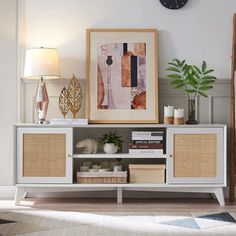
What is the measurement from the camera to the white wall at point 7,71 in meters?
4.17

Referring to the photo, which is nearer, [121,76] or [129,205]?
[129,205]

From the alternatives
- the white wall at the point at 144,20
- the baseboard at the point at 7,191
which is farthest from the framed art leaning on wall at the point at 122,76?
the baseboard at the point at 7,191

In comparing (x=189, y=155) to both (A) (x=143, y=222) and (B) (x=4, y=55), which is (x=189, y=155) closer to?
(A) (x=143, y=222)

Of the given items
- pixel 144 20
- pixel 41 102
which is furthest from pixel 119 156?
pixel 144 20

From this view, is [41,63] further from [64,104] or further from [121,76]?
[121,76]

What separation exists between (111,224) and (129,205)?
0.71 m

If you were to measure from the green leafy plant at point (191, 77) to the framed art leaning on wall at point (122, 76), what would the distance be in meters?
0.16

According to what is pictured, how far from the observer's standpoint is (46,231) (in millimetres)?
2953

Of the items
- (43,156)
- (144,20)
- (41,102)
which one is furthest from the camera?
(144,20)

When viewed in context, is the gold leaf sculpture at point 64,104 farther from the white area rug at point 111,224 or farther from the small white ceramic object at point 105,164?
the white area rug at point 111,224

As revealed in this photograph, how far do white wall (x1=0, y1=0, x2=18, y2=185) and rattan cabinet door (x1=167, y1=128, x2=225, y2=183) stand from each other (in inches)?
51.9

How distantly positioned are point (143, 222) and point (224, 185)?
34.8 inches

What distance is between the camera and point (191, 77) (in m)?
3.96

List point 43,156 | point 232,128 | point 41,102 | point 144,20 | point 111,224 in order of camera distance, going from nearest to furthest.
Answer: point 111,224
point 43,156
point 41,102
point 232,128
point 144,20
